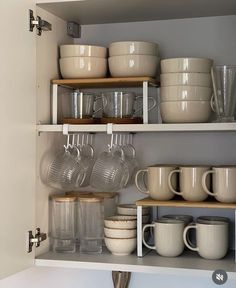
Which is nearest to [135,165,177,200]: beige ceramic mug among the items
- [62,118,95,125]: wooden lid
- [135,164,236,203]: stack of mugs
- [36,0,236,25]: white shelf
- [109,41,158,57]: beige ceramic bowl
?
[135,164,236,203]: stack of mugs

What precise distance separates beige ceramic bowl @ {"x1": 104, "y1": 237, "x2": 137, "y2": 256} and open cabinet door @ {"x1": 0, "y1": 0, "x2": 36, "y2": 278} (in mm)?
211

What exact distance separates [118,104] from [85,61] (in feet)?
0.50

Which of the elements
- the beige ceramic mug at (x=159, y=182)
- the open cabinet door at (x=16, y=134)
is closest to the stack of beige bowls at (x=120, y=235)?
the beige ceramic mug at (x=159, y=182)

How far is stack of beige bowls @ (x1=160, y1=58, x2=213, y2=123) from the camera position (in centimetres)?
146

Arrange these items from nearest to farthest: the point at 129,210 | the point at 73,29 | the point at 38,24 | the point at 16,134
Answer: the point at 16,134 → the point at 38,24 → the point at 129,210 → the point at 73,29

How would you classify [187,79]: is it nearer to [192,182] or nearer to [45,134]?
[192,182]

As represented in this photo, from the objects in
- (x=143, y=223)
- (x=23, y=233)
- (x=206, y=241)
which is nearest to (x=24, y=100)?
(x=23, y=233)

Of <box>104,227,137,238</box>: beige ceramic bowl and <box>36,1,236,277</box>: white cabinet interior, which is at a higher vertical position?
<box>36,1,236,277</box>: white cabinet interior

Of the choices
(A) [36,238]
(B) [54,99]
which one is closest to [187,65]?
(B) [54,99]

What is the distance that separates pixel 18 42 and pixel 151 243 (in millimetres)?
684

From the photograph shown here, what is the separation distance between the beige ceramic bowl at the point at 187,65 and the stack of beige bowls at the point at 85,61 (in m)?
0.19

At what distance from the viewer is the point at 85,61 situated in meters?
1.56

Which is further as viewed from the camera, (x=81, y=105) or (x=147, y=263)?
(x=81, y=105)

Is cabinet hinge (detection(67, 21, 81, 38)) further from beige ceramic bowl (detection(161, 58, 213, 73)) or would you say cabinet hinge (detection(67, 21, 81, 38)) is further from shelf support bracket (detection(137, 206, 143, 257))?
shelf support bracket (detection(137, 206, 143, 257))
